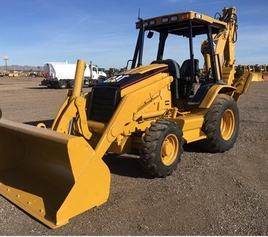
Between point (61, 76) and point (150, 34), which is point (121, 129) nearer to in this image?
point (150, 34)

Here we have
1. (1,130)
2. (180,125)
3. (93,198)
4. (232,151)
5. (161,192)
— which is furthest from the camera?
(232,151)

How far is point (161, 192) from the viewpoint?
4.45 metres

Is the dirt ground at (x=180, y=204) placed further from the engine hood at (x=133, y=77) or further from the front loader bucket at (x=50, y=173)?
the engine hood at (x=133, y=77)

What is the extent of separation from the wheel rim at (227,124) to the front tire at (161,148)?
1.93 meters

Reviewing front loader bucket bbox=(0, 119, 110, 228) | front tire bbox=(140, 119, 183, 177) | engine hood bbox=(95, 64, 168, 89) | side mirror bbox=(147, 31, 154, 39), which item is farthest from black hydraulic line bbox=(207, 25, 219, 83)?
front loader bucket bbox=(0, 119, 110, 228)

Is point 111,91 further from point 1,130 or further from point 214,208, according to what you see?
point 214,208

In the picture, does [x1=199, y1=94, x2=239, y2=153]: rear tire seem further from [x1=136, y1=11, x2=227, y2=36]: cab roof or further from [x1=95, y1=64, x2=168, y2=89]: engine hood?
[x1=136, y1=11, x2=227, y2=36]: cab roof

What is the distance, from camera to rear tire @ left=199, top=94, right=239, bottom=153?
6031mm

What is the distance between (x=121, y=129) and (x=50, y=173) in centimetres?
118

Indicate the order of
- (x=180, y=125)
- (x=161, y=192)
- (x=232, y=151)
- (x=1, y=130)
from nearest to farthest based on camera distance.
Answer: (x=161, y=192) < (x=1, y=130) < (x=180, y=125) < (x=232, y=151)

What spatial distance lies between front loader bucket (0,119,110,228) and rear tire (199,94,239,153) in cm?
277

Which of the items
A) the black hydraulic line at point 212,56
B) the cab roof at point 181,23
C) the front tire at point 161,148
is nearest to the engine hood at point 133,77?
the front tire at point 161,148

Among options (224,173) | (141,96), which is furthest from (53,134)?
(224,173)

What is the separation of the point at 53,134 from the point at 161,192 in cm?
170
